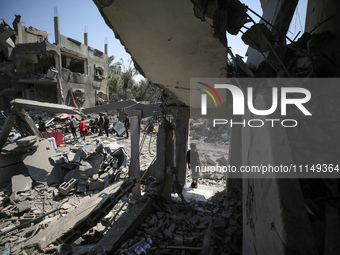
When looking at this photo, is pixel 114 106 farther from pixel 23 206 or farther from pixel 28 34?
pixel 28 34

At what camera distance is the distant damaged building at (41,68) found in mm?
17234

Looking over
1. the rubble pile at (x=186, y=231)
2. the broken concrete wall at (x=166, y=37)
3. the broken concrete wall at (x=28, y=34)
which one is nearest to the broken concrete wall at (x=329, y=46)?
the broken concrete wall at (x=166, y=37)

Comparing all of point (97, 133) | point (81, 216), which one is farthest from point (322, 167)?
point (97, 133)

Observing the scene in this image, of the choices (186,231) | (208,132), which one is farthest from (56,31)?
(186,231)

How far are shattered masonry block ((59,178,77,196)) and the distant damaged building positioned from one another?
562 inches

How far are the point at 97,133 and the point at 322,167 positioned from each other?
51.3ft

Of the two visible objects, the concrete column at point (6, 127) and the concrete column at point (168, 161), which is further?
the concrete column at point (6, 127)

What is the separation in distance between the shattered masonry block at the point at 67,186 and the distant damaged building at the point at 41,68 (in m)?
14.3

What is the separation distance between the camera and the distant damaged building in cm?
1723

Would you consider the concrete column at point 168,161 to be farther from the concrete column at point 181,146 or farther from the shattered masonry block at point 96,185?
the shattered masonry block at point 96,185

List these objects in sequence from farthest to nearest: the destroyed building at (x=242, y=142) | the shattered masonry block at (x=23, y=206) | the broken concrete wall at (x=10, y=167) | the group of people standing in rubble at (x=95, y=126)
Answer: the group of people standing in rubble at (x=95, y=126), the broken concrete wall at (x=10, y=167), the shattered masonry block at (x=23, y=206), the destroyed building at (x=242, y=142)

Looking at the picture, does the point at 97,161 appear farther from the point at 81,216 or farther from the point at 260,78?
the point at 260,78

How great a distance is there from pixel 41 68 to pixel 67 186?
19378mm

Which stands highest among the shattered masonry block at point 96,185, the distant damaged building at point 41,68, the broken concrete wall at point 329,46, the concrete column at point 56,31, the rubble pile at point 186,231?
the concrete column at point 56,31
